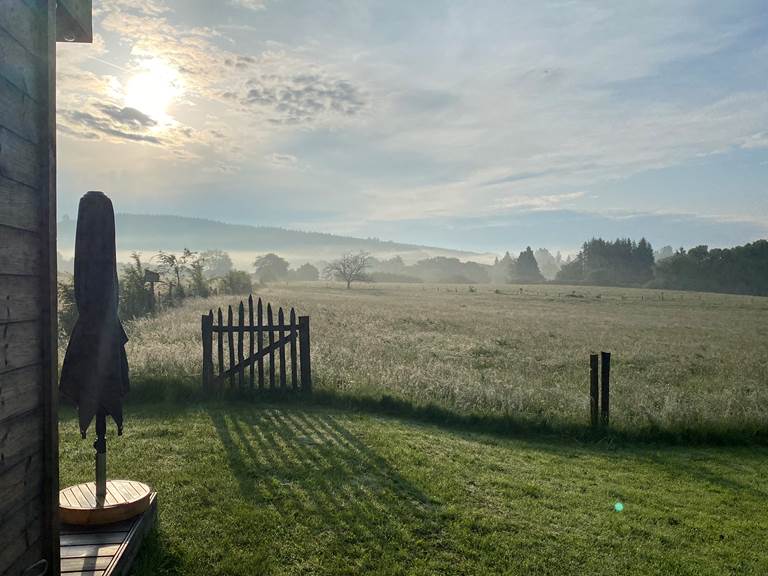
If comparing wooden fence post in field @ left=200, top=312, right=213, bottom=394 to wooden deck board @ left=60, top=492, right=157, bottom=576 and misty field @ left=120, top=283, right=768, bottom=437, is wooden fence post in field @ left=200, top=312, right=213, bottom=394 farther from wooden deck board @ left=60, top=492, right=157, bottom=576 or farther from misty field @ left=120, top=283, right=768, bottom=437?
wooden deck board @ left=60, top=492, right=157, bottom=576

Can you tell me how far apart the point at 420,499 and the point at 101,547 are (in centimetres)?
326

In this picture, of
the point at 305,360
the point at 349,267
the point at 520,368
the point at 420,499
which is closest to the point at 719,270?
the point at 349,267

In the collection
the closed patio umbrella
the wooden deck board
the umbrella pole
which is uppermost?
the closed patio umbrella

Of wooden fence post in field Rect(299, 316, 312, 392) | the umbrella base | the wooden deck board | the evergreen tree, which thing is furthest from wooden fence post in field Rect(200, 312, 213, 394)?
the evergreen tree

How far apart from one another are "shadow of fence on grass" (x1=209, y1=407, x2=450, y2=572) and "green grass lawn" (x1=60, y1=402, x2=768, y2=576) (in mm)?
23

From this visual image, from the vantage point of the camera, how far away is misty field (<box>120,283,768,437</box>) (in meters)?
9.66

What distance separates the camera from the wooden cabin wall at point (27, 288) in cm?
281

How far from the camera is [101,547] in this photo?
4062mm

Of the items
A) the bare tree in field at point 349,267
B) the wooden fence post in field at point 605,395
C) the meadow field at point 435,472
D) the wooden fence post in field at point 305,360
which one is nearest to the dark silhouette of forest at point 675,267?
the bare tree in field at point 349,267

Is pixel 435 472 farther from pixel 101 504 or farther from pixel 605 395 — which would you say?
pixel 605 395

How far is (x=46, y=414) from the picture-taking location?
3193mm

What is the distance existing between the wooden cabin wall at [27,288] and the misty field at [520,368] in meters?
7.24

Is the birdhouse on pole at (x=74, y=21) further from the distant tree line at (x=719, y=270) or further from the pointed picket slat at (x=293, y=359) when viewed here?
the distant tree line at (x=719, y=270)

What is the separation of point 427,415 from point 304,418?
8.03ft
